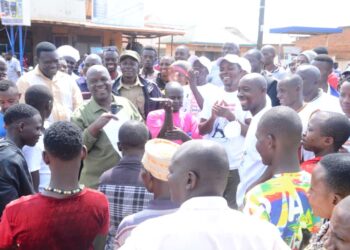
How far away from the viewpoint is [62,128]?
7.57 ft

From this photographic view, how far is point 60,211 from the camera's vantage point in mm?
2117

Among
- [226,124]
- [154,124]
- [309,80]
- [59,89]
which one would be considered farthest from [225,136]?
[59,89]

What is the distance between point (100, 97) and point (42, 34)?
44.0 ft

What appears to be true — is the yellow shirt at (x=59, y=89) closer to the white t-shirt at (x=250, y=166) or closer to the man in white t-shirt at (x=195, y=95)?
the man in white t-shirt at (x=195, y=95)

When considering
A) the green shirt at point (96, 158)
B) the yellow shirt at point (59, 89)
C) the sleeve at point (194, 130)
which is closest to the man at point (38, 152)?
the green shirt at point (96, 158)

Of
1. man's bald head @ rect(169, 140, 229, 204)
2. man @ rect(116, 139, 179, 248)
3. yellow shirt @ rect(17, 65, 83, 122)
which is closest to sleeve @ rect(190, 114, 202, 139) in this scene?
yellow shirt @ rect(17, 65, 83, 122)

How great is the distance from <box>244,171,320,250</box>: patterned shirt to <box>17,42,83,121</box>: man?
120 inches

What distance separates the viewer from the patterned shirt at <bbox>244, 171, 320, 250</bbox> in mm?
2070

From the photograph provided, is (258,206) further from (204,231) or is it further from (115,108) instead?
(115,108)

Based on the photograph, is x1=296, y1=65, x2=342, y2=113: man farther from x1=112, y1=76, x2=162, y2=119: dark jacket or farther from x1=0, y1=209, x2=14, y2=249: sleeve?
x1=0, y1=209, x2=14, y2=249: sleeve

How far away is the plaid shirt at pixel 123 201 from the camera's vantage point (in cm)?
257

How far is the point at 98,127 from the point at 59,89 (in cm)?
165

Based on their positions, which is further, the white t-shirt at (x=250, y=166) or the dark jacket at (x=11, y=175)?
the white t-shirt at (x=250, y=166)

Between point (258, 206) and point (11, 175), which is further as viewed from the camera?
point (11, 175)
